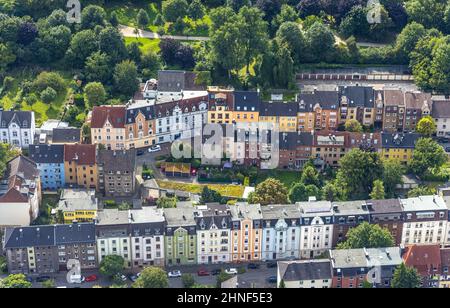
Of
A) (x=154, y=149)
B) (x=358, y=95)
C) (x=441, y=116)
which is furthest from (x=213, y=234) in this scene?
(x=441, y=116)

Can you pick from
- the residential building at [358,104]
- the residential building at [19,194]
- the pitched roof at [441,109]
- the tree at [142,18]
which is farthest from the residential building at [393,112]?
the residential building at [19,194]

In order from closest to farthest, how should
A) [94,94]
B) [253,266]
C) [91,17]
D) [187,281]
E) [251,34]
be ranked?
[187,281] < [253,266] < [94,94] < [251,34] < [91,17]

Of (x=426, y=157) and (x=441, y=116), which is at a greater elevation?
(x=441, y=116)

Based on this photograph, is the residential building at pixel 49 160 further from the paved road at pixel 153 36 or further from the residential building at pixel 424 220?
the residential building at pixel 424 220

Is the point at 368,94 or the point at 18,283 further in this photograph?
the point at 368,94

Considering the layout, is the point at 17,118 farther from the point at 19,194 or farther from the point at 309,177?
the point at 309,177

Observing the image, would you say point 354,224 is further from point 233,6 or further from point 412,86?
point 233,6

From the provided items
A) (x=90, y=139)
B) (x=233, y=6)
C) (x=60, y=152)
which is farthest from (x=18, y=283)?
(x=233, y=6)
